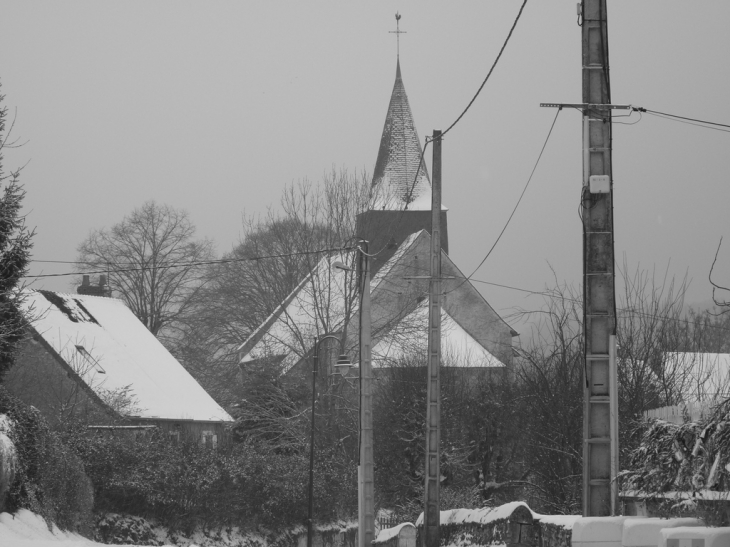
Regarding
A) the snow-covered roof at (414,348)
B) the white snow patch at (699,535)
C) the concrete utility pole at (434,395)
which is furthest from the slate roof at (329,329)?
the white snow patch at (699,535)

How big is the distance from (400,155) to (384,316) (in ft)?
47.3

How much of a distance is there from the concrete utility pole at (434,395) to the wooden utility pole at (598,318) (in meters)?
7.58

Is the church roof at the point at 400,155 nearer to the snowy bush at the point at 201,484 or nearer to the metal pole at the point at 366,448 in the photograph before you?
the snowy bush at the point at 201,484

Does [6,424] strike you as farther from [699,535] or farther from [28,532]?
[699,535]

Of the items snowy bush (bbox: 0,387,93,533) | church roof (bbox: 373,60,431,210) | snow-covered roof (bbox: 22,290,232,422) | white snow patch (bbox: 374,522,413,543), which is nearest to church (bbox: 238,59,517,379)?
church roof (bbox: 373,60,431,210)

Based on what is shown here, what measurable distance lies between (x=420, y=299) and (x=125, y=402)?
14.6 metres

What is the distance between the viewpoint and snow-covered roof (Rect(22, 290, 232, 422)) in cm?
3631

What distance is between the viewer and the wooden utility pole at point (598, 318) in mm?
9695

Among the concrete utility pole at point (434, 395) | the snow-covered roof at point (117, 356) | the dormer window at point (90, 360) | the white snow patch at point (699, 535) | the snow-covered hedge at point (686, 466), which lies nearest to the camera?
the white snow patch at point (699, 535)

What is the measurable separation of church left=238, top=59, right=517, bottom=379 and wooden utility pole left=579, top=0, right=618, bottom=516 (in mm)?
23257

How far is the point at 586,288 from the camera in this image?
32.3 ft

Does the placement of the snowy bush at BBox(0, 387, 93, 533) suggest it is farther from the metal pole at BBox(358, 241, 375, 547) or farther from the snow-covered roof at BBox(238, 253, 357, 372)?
the snow-covered roof at BBox(238, 253, 357, 372)

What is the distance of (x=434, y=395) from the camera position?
1795cm

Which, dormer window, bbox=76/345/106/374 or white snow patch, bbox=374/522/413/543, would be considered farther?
dormer window, bbox=76/345/106/374
